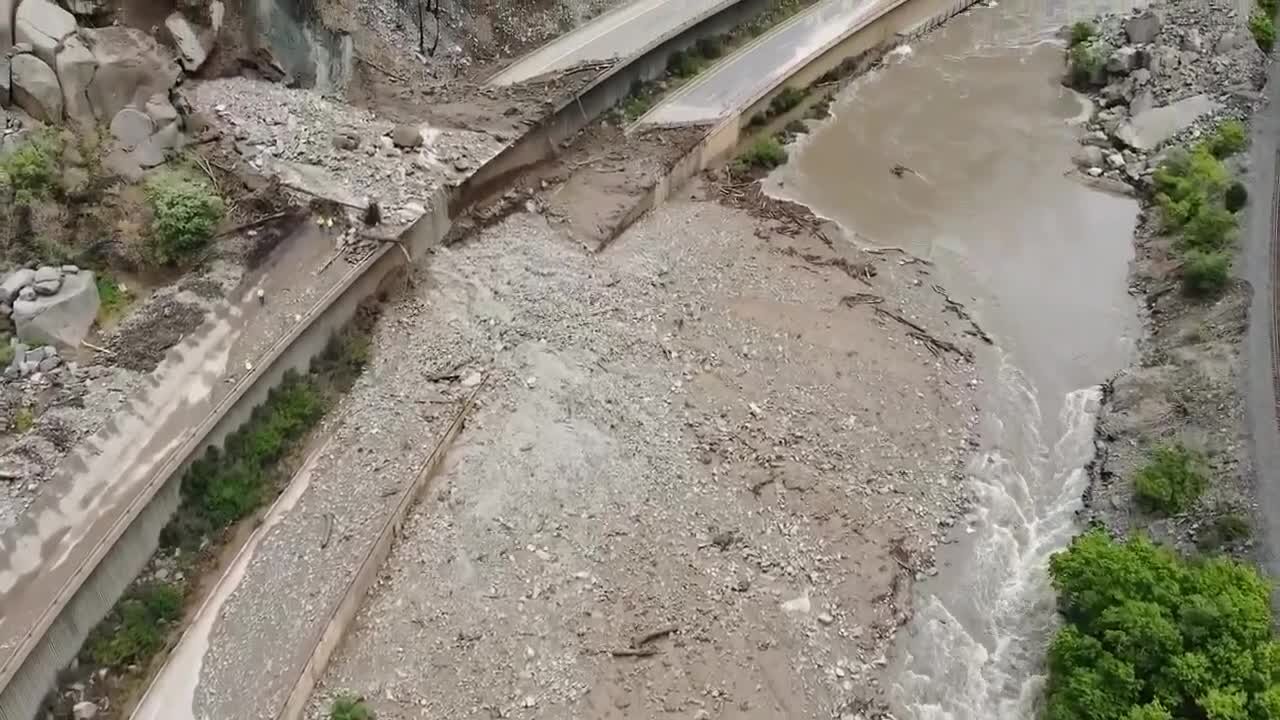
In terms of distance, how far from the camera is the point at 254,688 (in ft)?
43.4

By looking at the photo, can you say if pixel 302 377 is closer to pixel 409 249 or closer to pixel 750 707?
pixel 409 249

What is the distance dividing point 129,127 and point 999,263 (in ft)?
61.9

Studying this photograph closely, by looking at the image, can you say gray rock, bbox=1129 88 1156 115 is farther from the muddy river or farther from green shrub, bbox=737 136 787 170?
green shrub, bbox=737 136 787 170

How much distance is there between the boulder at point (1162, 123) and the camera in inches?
981

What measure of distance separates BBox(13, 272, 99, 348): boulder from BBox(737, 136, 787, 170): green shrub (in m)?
15.2

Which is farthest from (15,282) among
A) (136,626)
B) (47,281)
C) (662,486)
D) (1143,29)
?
(1143,29)

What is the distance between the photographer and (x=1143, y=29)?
28.6 m

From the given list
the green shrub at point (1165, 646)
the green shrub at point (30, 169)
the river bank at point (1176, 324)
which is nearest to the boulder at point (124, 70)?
the green shrub at point (30, 169)

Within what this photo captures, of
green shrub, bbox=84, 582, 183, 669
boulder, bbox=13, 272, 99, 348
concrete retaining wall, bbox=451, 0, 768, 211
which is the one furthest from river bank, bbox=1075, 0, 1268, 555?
boulder, bbox=13, 272, 99, 348

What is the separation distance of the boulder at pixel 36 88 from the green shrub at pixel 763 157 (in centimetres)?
1517

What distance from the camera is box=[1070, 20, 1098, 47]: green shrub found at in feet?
97.0

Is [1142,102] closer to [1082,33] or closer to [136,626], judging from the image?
[1082,33]

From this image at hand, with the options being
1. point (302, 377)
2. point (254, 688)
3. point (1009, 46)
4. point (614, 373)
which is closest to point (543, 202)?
point (614, 373)

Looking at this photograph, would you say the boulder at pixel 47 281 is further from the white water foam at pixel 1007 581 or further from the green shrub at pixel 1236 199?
the green shrub at pixel 1236 199
